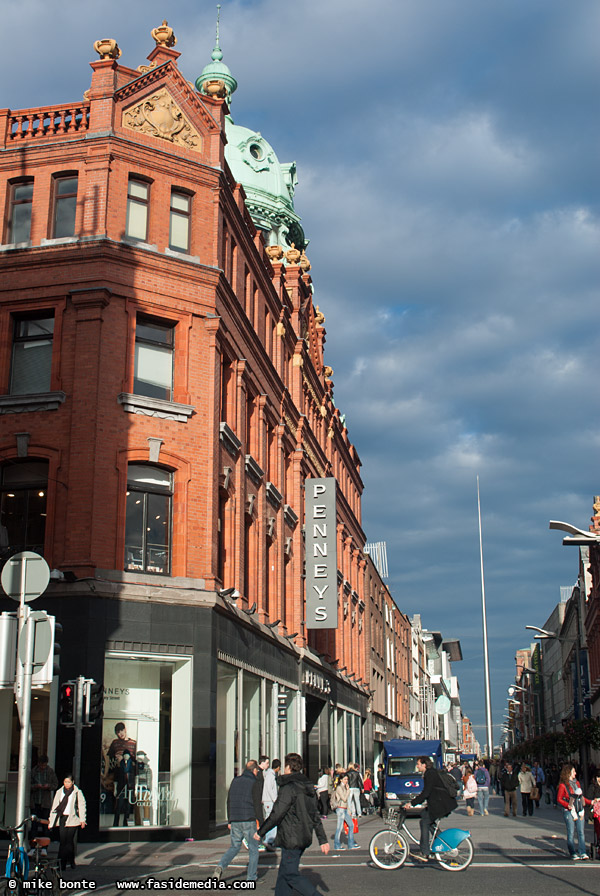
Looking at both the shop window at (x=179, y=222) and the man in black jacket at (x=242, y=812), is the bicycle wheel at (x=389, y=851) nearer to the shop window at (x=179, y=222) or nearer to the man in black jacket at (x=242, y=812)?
the man in black jacket at (x=242, y=812)

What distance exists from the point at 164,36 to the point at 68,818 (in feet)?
71.6

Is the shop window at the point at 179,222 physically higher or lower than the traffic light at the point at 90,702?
higher

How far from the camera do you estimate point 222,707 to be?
2605cm

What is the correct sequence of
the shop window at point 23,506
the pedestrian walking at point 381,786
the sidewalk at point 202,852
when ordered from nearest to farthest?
the sidewalk at point 202,852, the shop window at point 23,506, the pedestrian walking at point 381,786

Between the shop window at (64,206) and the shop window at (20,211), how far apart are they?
75 centimetres

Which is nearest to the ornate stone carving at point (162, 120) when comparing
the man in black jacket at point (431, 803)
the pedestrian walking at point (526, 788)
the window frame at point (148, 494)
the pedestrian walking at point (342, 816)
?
the window frame at point (148, 494)

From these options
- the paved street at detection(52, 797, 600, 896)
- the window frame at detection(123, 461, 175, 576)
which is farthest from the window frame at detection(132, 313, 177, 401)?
the paved street at detection(52, 797, 600, 896)

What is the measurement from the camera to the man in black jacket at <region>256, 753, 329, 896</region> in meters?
11.3

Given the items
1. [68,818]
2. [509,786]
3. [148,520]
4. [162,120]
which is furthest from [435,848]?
[162,120]

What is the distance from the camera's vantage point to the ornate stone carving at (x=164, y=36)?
28.4 metres

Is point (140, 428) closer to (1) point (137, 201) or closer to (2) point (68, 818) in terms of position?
(1) point (137, 201)

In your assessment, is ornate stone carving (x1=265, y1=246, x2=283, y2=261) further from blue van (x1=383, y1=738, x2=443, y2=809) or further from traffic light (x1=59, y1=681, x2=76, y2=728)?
traffic light (x1=59, y1=681, x2=76, y2=728)

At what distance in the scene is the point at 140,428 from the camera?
24812mm

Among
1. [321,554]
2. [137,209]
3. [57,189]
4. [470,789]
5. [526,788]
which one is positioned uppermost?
[57,189]
